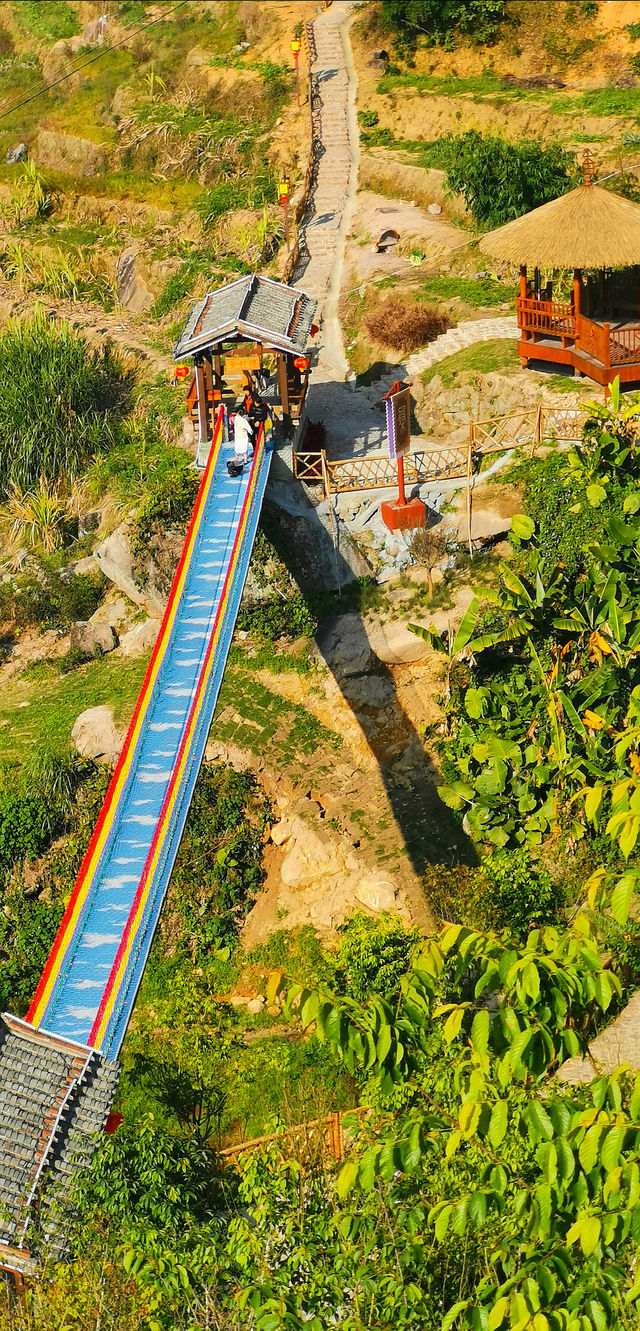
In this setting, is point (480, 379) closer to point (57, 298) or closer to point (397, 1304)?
point (57, 298)

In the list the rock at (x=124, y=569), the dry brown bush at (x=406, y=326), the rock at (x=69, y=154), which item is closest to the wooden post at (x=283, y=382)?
the rock at (x=124, y=569)

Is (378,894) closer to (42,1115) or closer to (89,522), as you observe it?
(42,1115)

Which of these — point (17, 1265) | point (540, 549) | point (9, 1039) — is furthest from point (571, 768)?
point (17, 1265)

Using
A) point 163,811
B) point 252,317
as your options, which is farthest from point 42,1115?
point 252,317

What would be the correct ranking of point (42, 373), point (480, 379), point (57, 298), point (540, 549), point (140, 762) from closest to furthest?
point (140, 762), point (540, 549), point (480, 379), point (42, 373), point (57, 298)

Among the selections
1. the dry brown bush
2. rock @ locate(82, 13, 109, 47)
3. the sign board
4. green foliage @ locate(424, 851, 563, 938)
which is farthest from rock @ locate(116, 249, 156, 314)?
green foliage @ locate(424, 851, 563, 938)

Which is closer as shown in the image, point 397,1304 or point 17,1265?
point 397,1304
